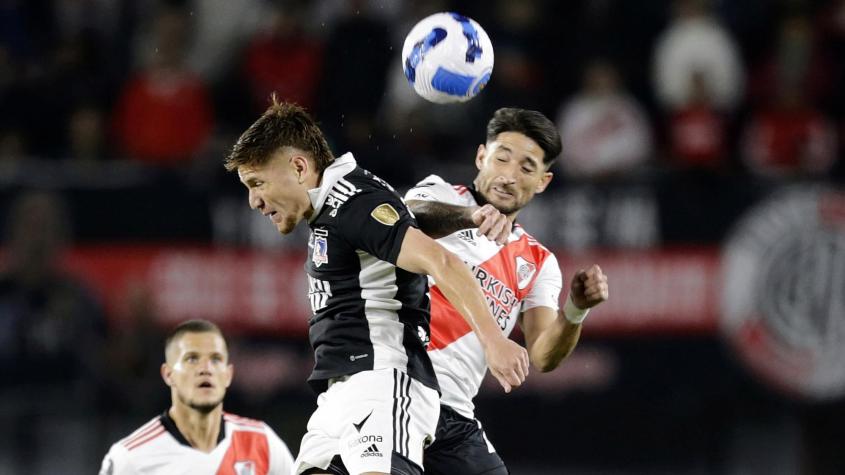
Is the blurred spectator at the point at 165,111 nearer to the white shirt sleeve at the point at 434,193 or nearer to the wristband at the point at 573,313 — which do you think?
the white shirt sleeve at the point at 434,193

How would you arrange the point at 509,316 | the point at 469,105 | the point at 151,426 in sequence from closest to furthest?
1. the point at 509,316
2. the point at 151,426
3. the point at 469,105

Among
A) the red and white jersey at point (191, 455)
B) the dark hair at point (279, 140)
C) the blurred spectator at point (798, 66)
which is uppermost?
the blurred spectator at point (798, 66)

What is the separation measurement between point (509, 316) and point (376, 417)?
1291 mm

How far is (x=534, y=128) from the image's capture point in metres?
6.57

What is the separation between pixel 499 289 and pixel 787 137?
6310mm

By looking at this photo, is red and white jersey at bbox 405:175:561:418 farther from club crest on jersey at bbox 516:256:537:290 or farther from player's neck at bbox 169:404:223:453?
player's neck at bbox 169:404:223:453

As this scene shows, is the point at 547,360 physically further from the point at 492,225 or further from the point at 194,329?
the point at 194,329

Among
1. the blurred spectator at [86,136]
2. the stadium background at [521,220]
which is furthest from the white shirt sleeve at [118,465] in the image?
the blurred spectator at [86,136]

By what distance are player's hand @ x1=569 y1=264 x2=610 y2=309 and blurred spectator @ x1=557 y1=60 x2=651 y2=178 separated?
5752 millimetres

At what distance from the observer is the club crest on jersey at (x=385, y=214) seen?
5.36 m

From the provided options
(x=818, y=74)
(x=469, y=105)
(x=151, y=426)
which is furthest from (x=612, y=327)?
(x=151, y=426)

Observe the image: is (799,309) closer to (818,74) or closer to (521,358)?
(818,74)

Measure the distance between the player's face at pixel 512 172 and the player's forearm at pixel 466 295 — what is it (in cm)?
146

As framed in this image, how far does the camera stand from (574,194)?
11273mm
